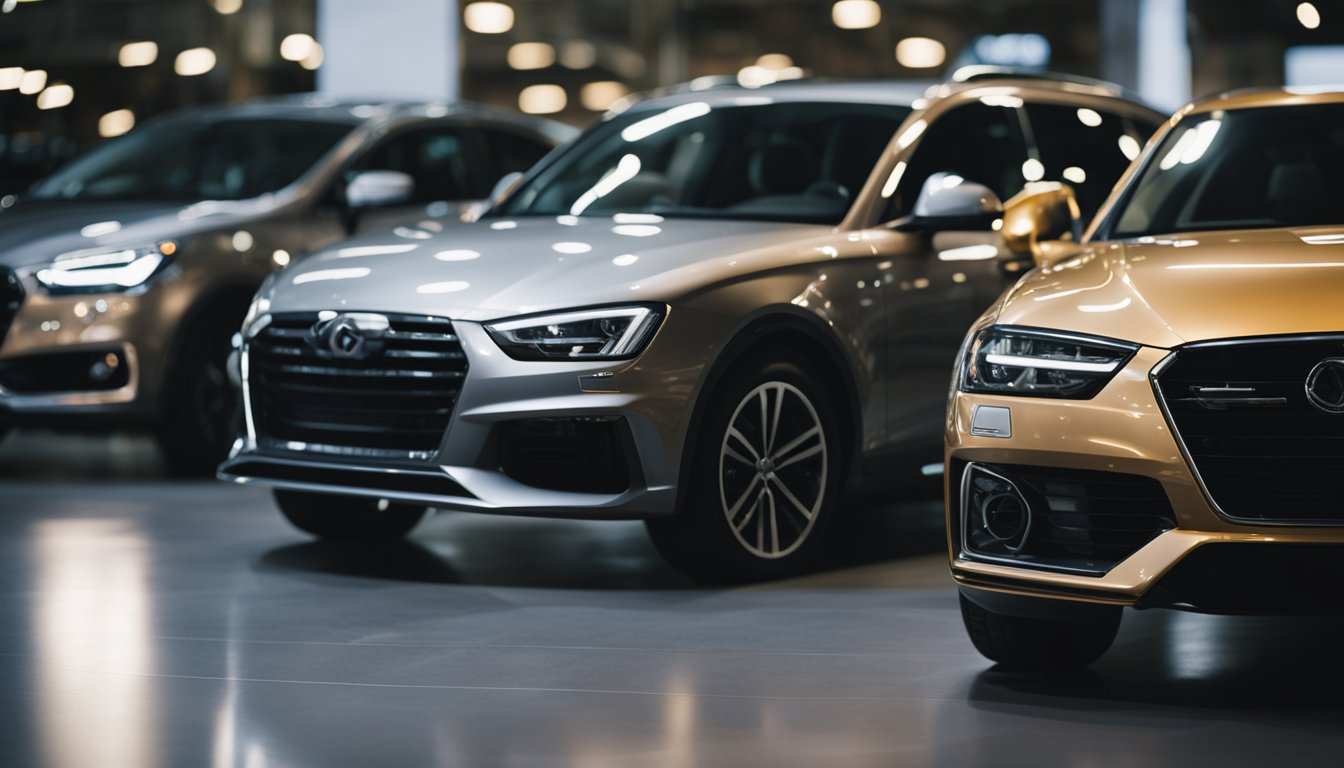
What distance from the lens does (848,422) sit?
275 inches

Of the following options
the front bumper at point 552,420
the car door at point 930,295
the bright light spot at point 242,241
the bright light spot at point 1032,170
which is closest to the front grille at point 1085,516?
the front bumper at point 552,420

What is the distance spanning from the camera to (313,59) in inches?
712

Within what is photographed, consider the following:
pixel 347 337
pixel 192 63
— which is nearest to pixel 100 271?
pixel 347 337

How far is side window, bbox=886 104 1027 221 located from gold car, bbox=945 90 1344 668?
6.66 feet

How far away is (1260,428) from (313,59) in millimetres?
14527

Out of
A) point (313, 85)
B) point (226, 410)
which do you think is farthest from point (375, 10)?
point (226, 410)

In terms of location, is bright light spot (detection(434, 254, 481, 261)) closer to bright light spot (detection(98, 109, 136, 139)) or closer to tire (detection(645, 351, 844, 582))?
tire (detection(645, 351, 844, 582))

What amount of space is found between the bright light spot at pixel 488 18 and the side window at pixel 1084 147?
10.4 meters

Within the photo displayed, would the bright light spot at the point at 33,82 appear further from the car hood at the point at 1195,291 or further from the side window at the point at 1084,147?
the car hood at the point at 1195,291

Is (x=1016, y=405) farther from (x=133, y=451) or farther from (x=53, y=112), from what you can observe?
(x=53, y=112)

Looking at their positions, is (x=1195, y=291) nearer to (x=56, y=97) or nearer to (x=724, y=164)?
(x=724, y=164)

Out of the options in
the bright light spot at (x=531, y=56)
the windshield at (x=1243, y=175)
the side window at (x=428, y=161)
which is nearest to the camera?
the windshield at (x=1243, y=175)

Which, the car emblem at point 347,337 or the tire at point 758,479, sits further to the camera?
the car emblem at point 347,337

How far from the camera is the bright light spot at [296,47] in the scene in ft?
59.3
